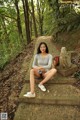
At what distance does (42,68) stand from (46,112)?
1310mm

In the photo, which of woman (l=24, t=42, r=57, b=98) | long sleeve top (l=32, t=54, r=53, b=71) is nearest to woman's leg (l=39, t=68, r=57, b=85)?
woman (l=24, t=42, r=57, b=98)

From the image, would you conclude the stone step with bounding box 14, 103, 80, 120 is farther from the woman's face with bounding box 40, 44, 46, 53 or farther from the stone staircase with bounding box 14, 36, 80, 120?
the woman's face with bounding box 40, 44, 46, 53

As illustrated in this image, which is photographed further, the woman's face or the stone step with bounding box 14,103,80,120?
the woman's face

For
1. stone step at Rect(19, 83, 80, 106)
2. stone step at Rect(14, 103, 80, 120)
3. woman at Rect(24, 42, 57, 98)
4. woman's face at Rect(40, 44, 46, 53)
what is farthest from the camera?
woman's face at Rect(40, 44, 46, 53)

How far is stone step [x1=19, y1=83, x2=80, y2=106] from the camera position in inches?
260

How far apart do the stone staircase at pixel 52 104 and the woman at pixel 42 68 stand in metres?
0.25

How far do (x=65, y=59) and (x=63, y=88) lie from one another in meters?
1.00

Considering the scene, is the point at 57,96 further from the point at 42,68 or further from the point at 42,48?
the point at 42,48

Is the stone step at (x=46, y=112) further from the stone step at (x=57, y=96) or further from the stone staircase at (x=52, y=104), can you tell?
the stone step at (x=57, y=96)

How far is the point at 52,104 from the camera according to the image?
6730 millimetres

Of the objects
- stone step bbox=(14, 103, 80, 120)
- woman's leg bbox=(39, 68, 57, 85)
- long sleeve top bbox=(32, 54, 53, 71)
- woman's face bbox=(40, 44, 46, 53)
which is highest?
woman's face bbox=(40, 44, 46, 53)

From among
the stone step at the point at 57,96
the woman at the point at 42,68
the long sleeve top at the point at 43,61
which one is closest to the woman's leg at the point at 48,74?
the woman at the point at 42,68

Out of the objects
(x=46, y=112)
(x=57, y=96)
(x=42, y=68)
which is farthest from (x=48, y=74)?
(x=46, y=112)

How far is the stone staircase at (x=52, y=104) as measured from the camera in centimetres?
635
